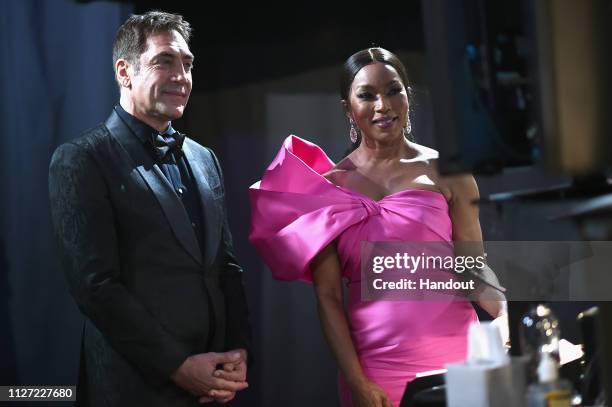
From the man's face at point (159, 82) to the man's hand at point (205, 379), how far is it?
0.61 m

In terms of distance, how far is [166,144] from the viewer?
2277 millimetres

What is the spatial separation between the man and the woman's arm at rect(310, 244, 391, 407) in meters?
0.22

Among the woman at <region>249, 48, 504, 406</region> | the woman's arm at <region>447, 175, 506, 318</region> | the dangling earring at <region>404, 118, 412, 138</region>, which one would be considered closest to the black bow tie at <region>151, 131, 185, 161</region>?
the woman at <region>249, 48, 504, 406</region>

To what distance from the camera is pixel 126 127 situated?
88.6 inches

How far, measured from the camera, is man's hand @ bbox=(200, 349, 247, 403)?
2.18 m

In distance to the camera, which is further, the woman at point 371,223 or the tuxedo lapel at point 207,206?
the woman at point 371,223

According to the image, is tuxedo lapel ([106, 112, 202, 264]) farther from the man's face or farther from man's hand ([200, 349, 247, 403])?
man's hand ([200, 349, 247, 403])

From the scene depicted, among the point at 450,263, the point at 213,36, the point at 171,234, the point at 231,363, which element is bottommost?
the point at 231,363

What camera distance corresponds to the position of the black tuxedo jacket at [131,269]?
2.09 m

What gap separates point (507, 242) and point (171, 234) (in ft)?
2.88

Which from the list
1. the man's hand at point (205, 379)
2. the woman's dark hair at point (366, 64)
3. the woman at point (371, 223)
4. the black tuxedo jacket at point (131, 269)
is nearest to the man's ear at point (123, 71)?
the black tuxedo jacket at point (131, 269)

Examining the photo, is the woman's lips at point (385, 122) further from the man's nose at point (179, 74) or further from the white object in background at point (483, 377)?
the white object in background at point (483, 377)

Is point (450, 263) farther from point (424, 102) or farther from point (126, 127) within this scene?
point (126, 127)

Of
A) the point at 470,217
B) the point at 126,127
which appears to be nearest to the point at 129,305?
the point at 126,127
